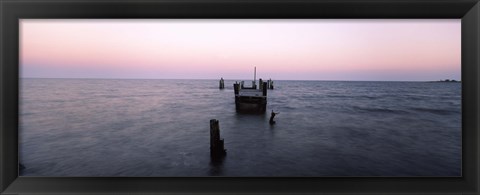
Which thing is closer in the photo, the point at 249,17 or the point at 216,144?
the point at 249,17

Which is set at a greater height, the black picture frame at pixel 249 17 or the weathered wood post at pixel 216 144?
the black picture frame at pixel 249 17

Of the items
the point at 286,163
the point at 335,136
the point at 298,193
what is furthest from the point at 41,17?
the point at 335,136

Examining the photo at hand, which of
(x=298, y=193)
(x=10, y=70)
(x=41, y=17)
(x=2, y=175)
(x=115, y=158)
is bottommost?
(x=115, y=158)

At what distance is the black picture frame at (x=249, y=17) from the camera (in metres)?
1.13

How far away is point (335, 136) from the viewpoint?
10.7m

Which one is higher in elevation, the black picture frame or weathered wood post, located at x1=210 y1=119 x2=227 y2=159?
the black picture frame

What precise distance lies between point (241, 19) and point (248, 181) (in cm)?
81

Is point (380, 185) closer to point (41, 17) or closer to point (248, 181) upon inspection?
point (248, 181)

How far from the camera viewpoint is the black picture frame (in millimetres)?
1129

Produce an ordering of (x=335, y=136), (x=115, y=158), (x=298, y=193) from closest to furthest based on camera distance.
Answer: (x=298, y=193) → (x=115, y=158) → (x=335, y=136)

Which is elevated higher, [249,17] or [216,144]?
[249,17]

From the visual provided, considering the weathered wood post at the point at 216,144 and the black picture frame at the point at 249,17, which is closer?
the black picture frame at the point at 249,17

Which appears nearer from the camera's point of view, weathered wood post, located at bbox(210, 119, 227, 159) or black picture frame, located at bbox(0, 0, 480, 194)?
black picture frame, located at bbox(0, 0, 480, 194)

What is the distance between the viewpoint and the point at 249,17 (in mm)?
1195
